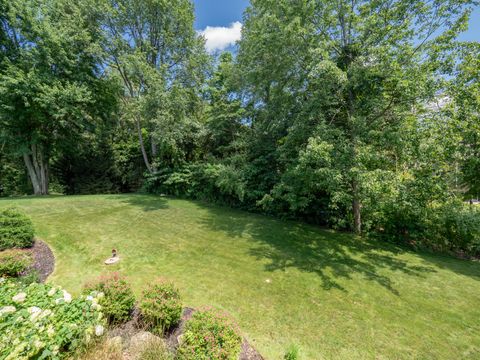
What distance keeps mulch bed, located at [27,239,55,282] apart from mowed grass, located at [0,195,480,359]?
6.1 inches

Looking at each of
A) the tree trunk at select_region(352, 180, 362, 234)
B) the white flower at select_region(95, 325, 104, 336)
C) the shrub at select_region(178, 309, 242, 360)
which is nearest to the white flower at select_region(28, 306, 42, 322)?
the white flower at select_region(95, 325, 104, 336)

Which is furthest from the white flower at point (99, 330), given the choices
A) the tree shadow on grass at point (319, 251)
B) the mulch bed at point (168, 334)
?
the tree shadow on grass at point (319, 251)

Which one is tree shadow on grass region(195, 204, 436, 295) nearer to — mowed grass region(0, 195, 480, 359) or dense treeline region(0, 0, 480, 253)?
mowed grass region(0, 195, 480, 359)

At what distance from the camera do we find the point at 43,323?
2.15 metres

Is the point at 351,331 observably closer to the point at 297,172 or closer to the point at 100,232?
the point at 297,172

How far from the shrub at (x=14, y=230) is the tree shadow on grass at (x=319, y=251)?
4.91 meters

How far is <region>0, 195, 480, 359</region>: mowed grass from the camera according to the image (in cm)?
303

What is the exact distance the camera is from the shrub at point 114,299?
2.75 meters

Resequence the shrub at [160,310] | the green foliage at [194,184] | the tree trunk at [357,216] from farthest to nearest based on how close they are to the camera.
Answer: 1. the green foliage at [194,184]
2. the tree trunk at [357,216]
3. the shrub at [160,310]

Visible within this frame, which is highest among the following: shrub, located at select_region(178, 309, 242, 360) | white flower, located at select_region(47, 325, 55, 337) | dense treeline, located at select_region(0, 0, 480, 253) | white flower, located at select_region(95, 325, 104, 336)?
dense treeline, located at select_region(0, 0, 480, 253)

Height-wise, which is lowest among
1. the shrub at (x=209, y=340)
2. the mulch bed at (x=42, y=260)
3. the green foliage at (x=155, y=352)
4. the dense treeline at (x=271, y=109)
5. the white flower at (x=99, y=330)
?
the mulch bed at (x=42, y=260)

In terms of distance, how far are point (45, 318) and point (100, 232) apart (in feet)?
16.6

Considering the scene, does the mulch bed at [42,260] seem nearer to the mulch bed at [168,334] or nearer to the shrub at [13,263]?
the shrub at [13,263]

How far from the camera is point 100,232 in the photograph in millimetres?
6609
